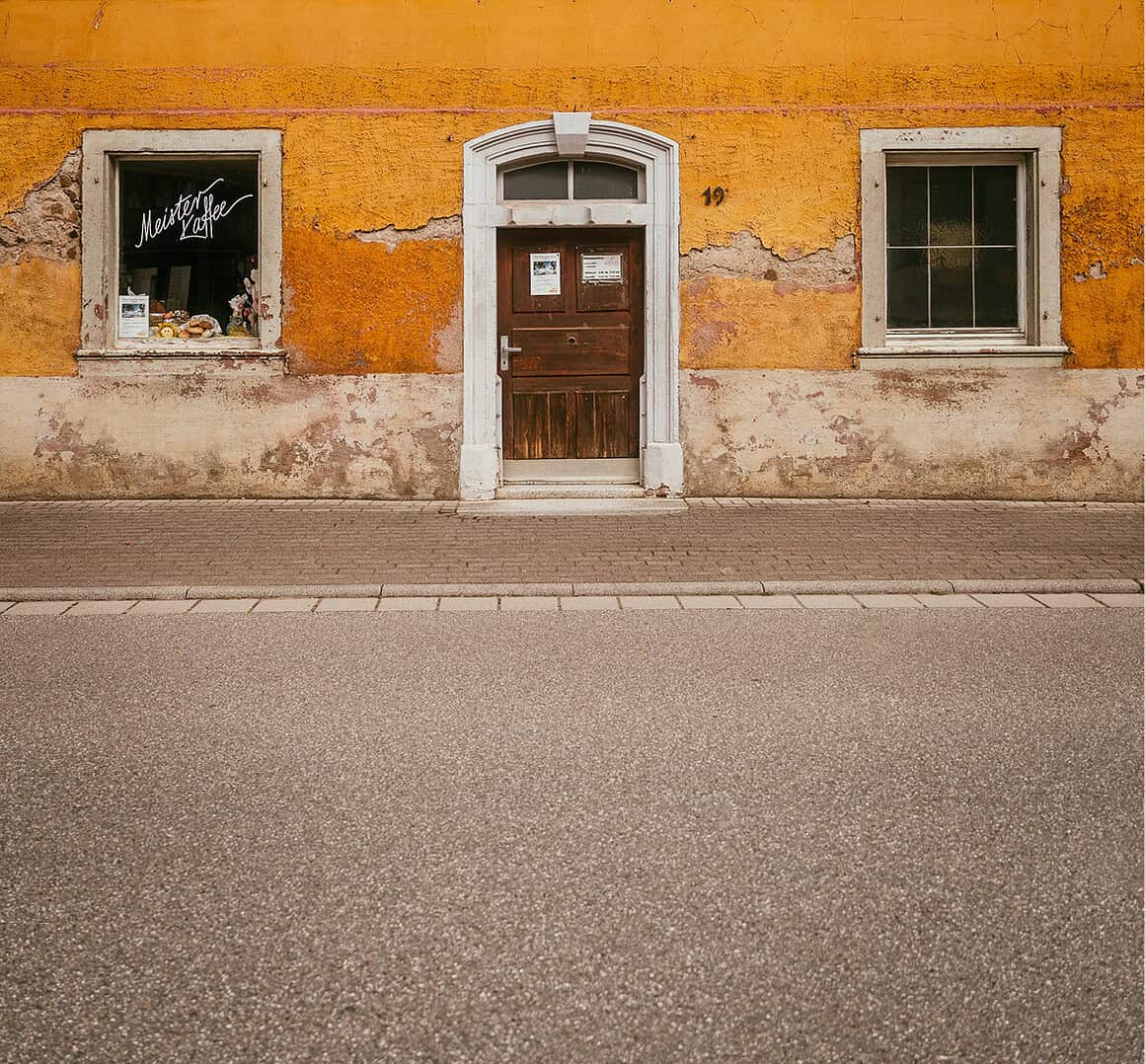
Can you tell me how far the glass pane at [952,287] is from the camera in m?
12.2

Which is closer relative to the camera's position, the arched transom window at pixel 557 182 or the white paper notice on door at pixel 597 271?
the arched transom window at pixel 557 182

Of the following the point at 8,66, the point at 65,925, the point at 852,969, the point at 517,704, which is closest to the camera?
the point at 852,969

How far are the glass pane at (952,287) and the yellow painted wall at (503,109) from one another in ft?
2.96

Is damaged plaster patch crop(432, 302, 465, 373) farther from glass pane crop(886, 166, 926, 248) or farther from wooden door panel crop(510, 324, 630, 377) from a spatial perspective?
glass pane crop(886, 166, 926, 248)

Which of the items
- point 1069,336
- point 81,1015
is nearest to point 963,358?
point 1069,336

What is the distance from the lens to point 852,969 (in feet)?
9.50

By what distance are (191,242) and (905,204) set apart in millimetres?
6781

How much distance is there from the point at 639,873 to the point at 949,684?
2547 mm

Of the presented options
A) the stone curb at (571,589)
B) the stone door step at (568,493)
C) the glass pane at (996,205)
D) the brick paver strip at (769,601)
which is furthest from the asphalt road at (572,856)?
the glass pane at (996,205)

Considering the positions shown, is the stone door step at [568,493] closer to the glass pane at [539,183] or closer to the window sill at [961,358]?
the window sill at [961,358]

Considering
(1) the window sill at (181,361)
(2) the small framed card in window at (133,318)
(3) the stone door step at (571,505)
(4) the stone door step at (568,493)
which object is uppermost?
(2) the small framed card in window at (133,318)

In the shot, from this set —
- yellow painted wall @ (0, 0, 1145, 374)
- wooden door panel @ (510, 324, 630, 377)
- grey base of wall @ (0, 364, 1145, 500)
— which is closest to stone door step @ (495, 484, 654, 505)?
grey base of wall @ (0, 364, 1145, 500)

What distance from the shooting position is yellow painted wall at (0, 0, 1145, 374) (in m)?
11.8

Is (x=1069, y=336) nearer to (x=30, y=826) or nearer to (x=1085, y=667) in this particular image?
(x=1085, y=667)
